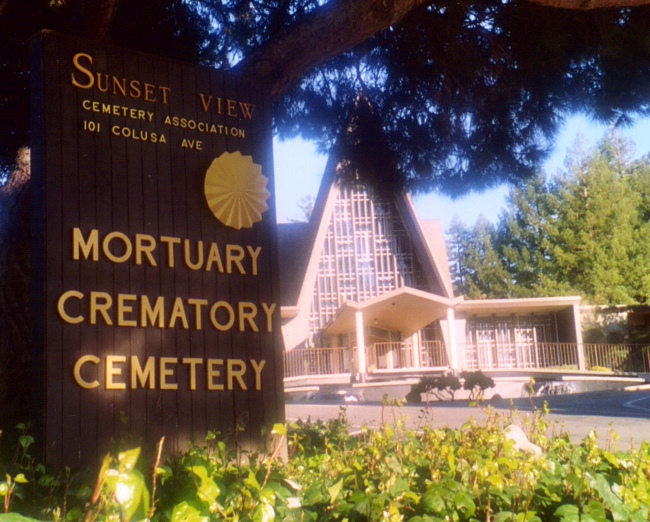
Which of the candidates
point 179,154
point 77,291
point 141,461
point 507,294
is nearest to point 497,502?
point 141,461

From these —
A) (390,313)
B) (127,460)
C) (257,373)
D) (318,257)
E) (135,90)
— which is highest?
(318,257)

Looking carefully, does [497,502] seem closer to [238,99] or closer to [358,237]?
[238,99]

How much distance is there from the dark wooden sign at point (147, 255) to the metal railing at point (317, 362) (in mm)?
16433

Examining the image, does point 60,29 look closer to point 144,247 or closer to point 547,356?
point 144,247

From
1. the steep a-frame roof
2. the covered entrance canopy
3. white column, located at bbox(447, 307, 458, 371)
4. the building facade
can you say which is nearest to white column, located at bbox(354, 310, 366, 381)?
the covered entrance canopy

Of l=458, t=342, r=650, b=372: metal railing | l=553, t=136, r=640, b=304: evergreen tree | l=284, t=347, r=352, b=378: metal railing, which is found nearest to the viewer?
l=284, t=347, r=352, b=378: metal railing

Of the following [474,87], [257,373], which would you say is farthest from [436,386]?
[257,373]

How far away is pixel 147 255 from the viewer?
14.9 ft

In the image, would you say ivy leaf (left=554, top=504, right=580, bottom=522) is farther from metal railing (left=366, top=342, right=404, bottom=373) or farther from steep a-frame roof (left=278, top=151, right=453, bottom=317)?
metal railing (left=366, top=342, right=404, bottom=373)

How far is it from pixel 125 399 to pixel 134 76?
208cm

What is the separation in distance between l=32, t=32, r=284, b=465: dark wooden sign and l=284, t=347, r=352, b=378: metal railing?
16.4 m

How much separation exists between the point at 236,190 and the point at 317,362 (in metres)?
17.3

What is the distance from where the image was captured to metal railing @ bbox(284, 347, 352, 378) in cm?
2159

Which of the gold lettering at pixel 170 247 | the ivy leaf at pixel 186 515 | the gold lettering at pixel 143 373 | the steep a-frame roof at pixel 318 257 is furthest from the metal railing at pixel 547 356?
the ivy leaf at pixel 186 515
